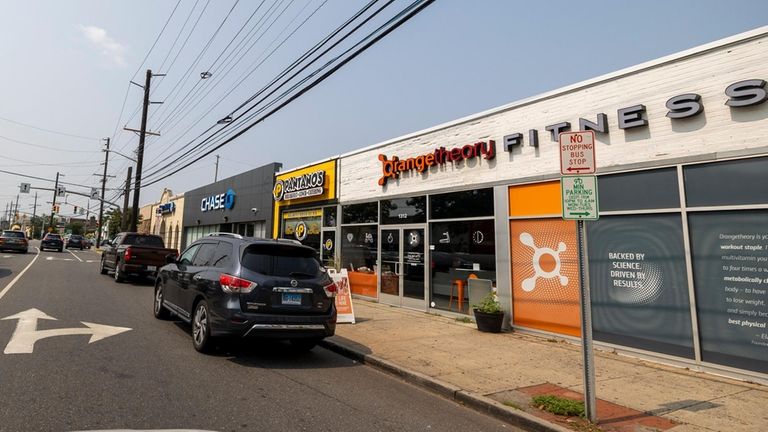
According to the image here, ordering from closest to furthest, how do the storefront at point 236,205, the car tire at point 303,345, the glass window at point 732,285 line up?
the glass window at point 732,285 < the car tire at point 303,345 < the storefront at point 236,205

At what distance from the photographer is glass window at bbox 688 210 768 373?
6074 mm

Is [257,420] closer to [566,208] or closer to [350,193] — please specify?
[566,208]

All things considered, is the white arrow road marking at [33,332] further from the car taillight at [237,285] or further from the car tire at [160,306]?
the car taillight at [237,285]

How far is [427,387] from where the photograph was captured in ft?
18.8

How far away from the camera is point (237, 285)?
6258 mm

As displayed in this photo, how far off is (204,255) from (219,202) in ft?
61.1

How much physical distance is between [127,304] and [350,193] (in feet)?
23.5

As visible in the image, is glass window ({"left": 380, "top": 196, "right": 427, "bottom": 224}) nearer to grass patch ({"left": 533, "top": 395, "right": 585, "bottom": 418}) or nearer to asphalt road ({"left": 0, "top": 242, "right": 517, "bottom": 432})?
asphalt road ({"left": 0, "top": 242, "right": 517, "bottom": 432})

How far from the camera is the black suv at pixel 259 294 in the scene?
621 cm

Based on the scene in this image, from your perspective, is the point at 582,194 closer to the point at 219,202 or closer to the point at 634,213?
the point at 634,213

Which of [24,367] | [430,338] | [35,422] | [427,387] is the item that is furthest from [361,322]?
[35,422]

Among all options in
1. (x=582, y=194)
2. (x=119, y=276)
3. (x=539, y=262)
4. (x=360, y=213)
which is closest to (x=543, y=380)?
(x=582, y=194)

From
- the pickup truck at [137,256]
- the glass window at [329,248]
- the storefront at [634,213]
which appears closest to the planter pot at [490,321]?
the storefront at [634,213]

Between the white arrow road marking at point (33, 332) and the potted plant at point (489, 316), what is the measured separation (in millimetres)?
6749
